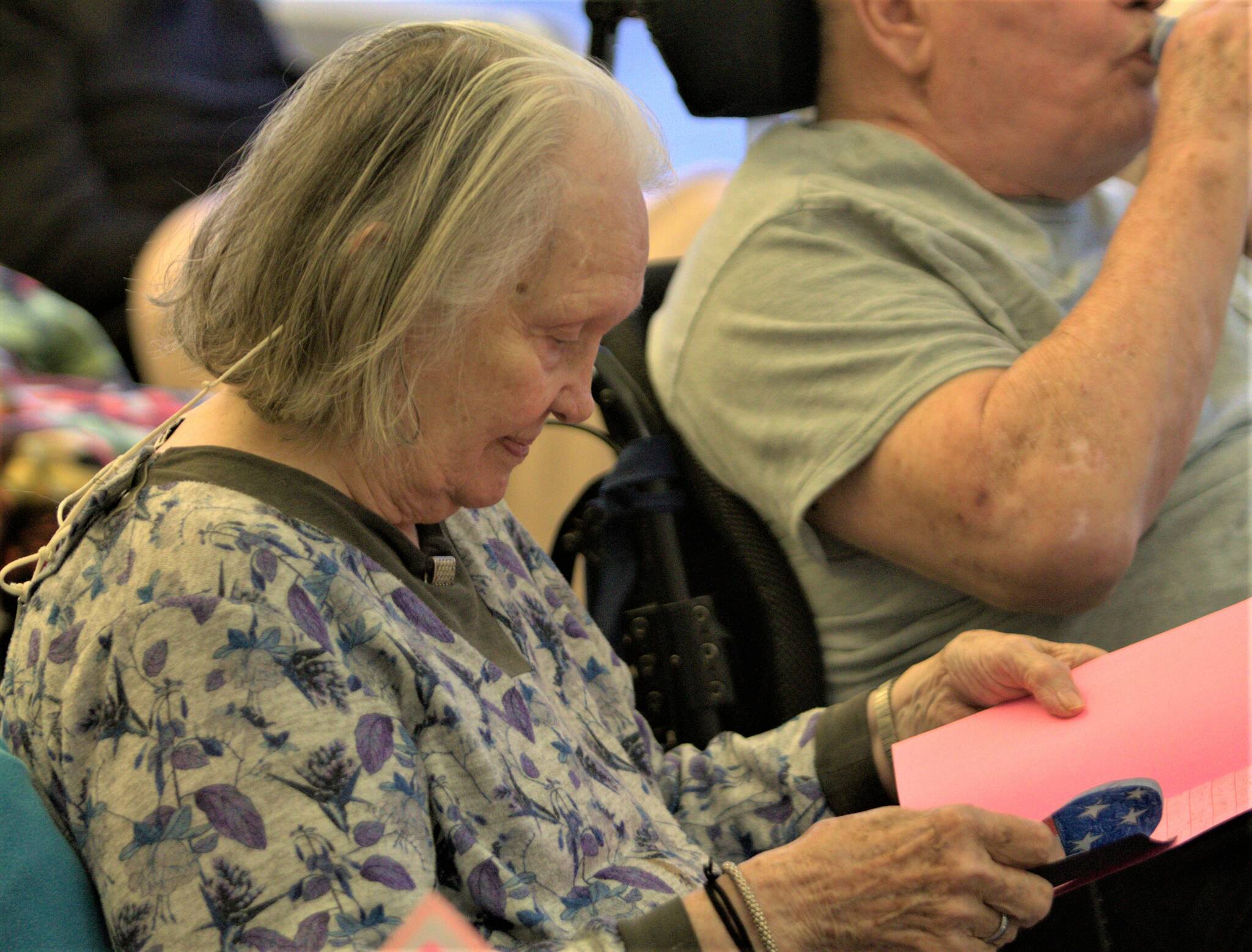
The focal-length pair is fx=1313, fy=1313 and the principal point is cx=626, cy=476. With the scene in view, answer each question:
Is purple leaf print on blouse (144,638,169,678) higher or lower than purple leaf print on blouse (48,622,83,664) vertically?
higher

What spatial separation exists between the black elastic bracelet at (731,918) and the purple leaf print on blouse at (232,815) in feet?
0.94

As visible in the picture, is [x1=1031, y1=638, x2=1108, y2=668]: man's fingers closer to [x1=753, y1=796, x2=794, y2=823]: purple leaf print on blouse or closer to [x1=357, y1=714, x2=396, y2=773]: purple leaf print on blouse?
[x1=753, y1=796, x2=794, y2=823]: purple leaf print on blouse

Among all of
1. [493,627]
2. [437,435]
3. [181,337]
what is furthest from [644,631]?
[181,337]

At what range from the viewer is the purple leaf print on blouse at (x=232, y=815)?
731mm

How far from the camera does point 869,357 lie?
1.18m

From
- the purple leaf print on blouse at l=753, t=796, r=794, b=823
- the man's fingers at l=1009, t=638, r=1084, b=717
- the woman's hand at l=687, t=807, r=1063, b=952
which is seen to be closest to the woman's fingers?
the woman's hand at l=687, t=807, r=1063, b=952

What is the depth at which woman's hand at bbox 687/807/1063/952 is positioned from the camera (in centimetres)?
85

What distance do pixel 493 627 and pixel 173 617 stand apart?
0.31m

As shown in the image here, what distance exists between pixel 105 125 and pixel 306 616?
2.54 meters

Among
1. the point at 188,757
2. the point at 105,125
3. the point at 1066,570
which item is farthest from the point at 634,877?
the point at 105,125

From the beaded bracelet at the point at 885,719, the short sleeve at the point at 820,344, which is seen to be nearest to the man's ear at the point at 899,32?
the short sleeve at the point at 820,344

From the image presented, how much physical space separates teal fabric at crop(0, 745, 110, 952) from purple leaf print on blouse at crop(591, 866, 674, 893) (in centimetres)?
34

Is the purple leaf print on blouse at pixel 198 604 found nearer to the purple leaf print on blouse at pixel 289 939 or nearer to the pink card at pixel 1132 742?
the purple leaf print on blouse at pixel 289 939

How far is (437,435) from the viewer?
3.08 feet
